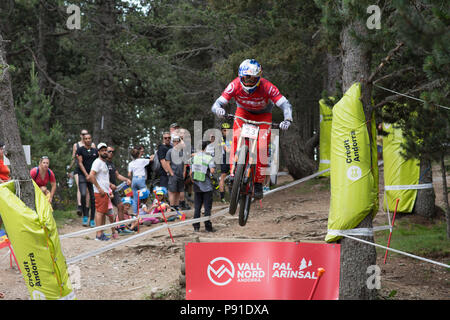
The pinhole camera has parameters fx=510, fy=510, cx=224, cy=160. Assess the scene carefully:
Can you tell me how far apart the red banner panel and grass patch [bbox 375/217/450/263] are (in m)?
2.92

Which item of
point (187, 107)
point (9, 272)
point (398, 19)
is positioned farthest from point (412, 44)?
point (187, 107)

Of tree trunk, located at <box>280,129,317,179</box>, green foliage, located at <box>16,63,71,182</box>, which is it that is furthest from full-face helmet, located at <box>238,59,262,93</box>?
green foliage, located at <box>16,63,71,182</box>

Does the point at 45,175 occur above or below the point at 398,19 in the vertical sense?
below

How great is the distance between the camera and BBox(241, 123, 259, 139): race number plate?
22.6 feet

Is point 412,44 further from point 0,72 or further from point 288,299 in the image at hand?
point 0,72

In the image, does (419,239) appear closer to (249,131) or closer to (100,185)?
(249,131)

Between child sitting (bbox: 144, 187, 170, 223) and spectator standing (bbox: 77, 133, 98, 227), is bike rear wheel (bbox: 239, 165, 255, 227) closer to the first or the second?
child sitting (bbox: 144, 187, 170, 223)

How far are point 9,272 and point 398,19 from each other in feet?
23.1

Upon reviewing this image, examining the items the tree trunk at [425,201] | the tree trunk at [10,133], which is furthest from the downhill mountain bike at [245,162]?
the tree trunk at [425,201]

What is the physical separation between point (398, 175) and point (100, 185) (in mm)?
5782

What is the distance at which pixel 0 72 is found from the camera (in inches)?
294

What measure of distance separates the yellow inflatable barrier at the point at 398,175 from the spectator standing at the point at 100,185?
5.43 meters

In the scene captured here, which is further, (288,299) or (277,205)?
(277,205)

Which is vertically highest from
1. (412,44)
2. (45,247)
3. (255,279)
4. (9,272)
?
(412,44)
